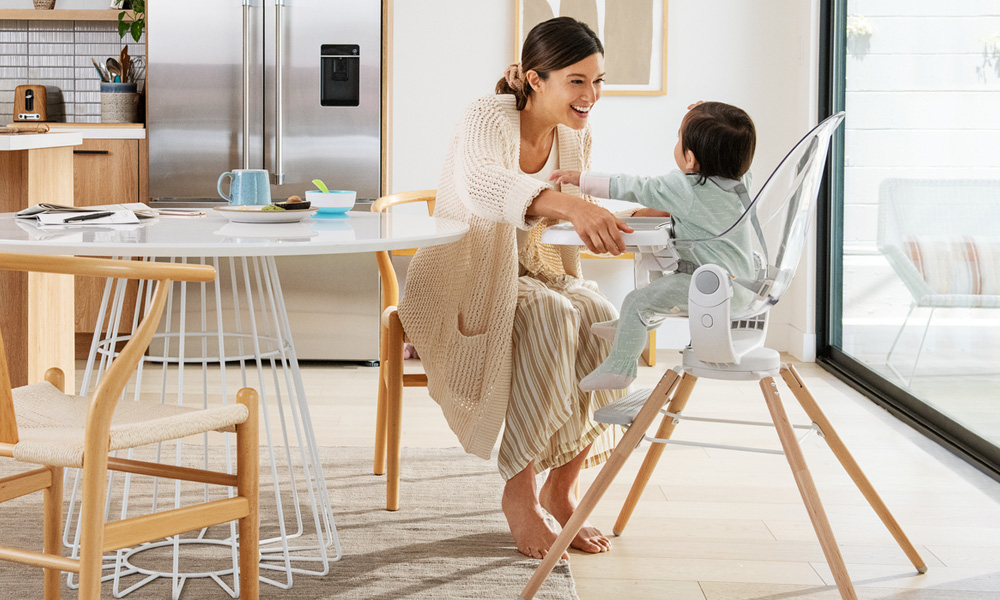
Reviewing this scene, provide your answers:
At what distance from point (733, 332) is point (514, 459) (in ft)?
1.66

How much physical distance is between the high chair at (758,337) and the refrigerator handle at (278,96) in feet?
8.09

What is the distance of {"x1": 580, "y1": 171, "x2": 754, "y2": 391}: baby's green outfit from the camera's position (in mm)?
1712

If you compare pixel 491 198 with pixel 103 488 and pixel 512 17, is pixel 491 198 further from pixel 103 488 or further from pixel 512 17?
pixel 512 17

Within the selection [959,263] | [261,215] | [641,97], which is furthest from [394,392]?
[641,97]

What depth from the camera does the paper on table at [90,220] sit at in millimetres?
1732

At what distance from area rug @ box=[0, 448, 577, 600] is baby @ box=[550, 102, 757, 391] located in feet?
1.46

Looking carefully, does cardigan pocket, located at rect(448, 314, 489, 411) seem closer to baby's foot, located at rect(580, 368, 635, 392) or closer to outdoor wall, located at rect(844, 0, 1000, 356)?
baby's foot, located at rect(580, 368, 635, 392)

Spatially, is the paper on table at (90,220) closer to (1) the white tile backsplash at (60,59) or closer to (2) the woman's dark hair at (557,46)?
(2) the woman's dark hair at (557,46)

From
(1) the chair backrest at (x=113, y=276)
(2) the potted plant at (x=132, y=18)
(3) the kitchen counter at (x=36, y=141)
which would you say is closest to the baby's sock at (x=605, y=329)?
(1) the chair backrest at (x=113, y=276)

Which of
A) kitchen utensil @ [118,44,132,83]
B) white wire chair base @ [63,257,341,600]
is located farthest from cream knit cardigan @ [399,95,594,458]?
kitchen utensil @ [118,44,132,83]

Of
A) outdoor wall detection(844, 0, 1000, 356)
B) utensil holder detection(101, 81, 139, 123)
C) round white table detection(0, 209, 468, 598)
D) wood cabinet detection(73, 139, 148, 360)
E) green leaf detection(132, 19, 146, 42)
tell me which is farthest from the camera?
green leaf detection(132, 19, 146, 42)

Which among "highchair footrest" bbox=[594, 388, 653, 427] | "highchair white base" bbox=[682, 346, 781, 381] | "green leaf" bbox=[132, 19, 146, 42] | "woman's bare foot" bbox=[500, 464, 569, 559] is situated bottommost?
"woman's bare foot" bbox=[500, 464, 569, 559]

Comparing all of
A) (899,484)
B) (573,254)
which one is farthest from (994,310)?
(573,254)

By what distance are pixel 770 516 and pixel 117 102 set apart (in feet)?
10.6
